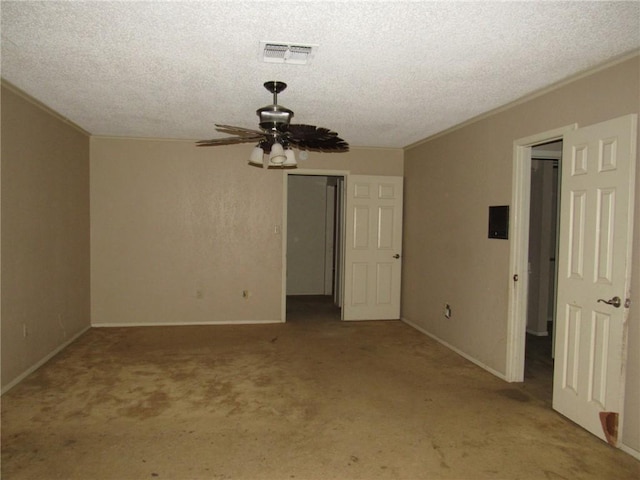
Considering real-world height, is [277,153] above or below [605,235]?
above

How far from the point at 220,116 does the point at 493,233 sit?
9.79ft

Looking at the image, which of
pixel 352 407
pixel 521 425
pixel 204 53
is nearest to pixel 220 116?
pixel 204 53

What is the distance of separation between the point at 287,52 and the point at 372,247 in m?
3.80

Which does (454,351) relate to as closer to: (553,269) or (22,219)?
(553,269)

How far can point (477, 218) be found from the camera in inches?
173

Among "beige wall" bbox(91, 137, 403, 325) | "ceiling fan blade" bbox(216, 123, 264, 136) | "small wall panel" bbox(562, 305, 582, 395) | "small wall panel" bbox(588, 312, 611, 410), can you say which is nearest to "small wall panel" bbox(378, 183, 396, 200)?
"beige wall" bbox(91, 137, 403, 325)

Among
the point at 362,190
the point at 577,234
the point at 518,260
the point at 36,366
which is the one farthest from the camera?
the point at 362,190

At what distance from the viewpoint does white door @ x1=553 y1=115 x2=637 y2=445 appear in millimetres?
2664

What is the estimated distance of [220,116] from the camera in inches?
174

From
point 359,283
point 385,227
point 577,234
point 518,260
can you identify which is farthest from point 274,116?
point 359,283

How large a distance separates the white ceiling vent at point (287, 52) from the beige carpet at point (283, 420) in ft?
8.19

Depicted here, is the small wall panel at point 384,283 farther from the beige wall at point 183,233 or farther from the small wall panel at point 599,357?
the small wall panel at point 599,357

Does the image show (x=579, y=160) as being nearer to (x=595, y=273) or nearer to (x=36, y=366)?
(x=595, y=273)

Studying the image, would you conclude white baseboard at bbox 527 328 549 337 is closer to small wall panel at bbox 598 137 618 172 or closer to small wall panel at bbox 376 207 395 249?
small wall panel at bbox 376 207 395 249
